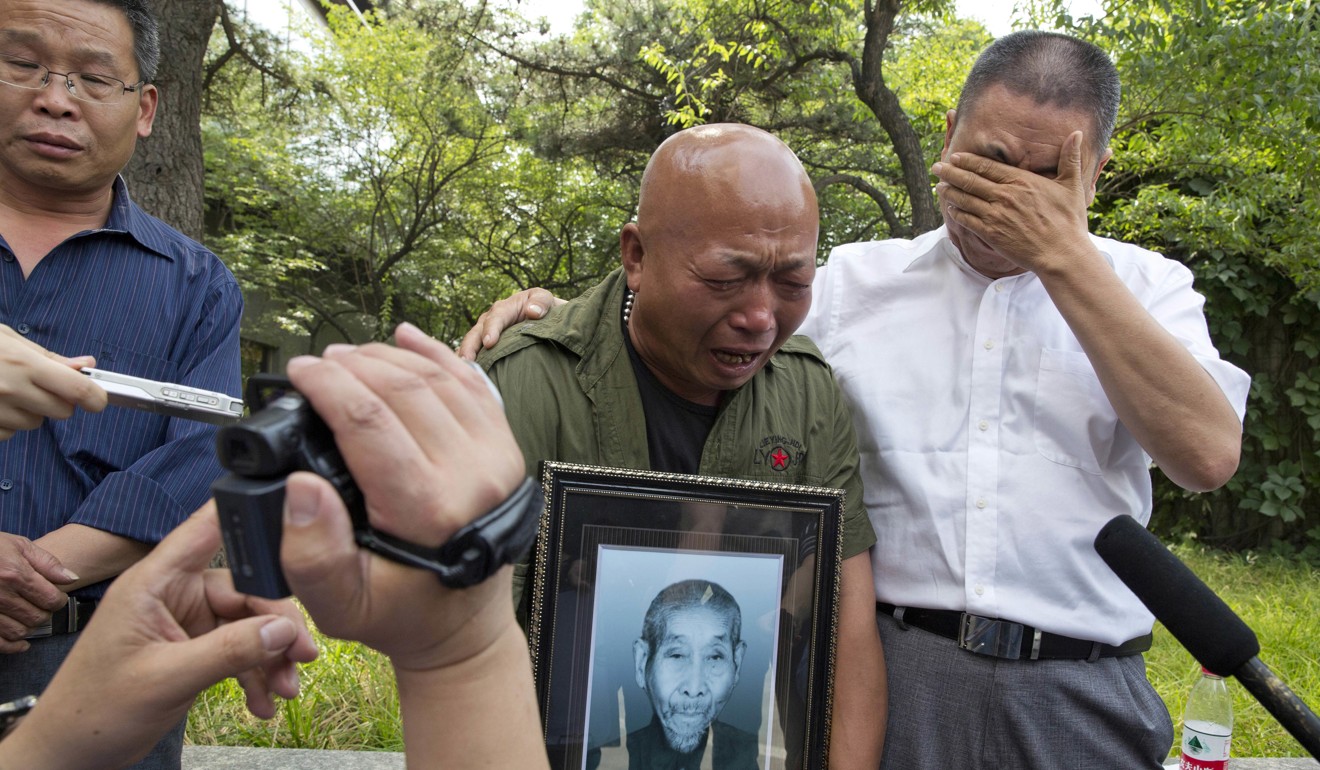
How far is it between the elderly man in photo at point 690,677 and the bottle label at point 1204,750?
1188 millimetres

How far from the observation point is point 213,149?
13141 mm

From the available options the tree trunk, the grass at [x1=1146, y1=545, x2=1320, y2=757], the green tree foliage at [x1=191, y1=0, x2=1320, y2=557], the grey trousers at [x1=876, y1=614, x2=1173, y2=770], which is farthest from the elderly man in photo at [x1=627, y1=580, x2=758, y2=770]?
the green tree foliage at [x1=191, y1=0, x2=1320, y2=557]

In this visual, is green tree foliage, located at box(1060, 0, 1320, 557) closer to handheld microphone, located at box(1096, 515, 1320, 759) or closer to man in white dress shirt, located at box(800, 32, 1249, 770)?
man in white dress shirt, located at box(800, 32, 1249, 770)

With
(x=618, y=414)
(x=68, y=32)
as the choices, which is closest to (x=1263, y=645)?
(x=618, y=414)

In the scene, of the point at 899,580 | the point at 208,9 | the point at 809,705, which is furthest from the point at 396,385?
the point at 208,9

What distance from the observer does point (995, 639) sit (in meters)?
2.31

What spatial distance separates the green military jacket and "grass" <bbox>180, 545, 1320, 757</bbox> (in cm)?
240

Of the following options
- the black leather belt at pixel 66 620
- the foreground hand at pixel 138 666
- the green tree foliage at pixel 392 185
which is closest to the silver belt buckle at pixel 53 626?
the black leather belt at pixel 66 620

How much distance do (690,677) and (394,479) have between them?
4.38 ft

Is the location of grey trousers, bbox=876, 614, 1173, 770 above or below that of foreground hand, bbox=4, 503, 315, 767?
below

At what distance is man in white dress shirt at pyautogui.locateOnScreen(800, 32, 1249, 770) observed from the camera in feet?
7.32

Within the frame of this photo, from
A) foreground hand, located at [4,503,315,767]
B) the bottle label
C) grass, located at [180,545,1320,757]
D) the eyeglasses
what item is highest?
the eyeglasses

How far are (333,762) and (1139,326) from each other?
3.21 meters

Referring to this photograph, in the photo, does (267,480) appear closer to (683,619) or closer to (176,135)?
(683,619)
